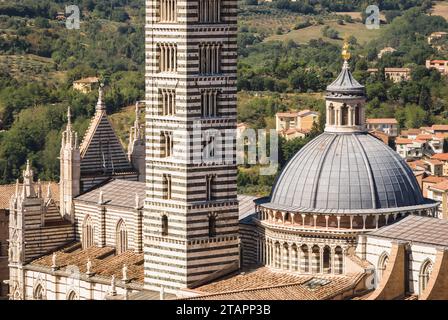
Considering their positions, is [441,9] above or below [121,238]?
above

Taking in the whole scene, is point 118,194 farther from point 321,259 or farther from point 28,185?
point 321,259

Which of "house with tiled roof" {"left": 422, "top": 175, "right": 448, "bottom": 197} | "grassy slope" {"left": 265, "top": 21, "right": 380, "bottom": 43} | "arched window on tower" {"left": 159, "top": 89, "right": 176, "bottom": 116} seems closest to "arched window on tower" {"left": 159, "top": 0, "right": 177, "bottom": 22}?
"arched window on tower" {"left": 159, "top": 89, "right": 176, "bottom": 116}

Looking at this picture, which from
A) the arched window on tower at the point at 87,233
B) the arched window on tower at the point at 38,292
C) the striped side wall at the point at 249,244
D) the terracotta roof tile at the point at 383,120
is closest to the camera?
the striped side wall at the point at 249,244

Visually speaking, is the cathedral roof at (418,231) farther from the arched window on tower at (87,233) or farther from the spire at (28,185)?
the spire at (28,185)

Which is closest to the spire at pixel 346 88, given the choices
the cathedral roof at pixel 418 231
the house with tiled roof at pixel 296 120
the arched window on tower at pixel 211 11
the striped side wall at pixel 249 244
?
the arched window on tower at pixel 211 11

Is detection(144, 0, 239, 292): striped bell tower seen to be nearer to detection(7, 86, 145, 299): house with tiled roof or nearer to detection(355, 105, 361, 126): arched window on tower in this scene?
detection(355, 105, 361, 126): arched window on tower

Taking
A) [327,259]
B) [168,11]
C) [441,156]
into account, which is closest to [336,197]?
[327,259]
